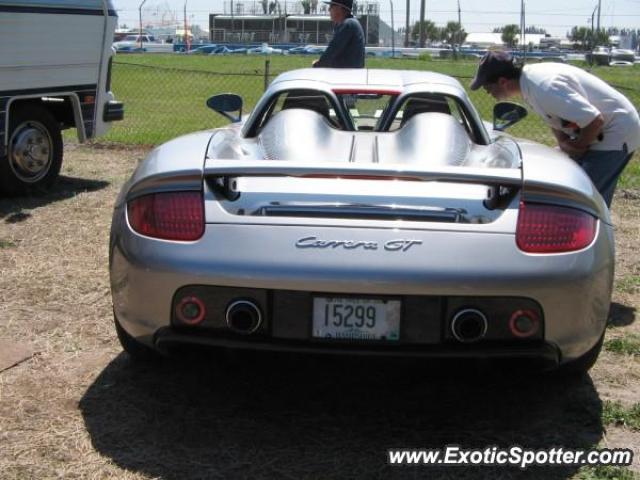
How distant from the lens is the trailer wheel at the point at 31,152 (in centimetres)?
707

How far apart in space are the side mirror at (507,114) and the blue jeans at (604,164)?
42cm

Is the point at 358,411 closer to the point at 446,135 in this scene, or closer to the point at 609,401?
the point at 609,401

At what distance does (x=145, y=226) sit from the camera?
2.94m

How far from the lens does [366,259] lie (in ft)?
8.87

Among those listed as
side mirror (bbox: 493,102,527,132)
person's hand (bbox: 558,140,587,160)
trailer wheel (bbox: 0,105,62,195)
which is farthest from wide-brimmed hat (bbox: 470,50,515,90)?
trailer wheel (bbox: 0,105,62,195)

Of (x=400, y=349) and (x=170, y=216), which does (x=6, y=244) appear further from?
(x=400, y=349)

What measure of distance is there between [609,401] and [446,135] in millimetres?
1238

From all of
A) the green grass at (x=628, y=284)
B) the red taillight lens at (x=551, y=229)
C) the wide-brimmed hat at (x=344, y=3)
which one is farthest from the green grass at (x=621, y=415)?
the wide-brimmed hat at (x=344, y=3)

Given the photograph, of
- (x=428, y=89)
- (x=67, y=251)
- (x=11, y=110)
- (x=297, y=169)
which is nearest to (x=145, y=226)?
(x=297, y=169)

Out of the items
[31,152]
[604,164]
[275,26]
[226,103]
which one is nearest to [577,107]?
[604,164]

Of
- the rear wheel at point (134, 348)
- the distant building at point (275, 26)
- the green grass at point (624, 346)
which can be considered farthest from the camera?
the distant building at point (275, 26)

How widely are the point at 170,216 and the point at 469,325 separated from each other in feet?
3.40

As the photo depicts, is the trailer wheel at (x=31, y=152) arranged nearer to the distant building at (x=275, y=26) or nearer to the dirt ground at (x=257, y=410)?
the dirt ground at (x=257, y=410)

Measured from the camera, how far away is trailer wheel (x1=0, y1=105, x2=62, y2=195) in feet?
23.2
